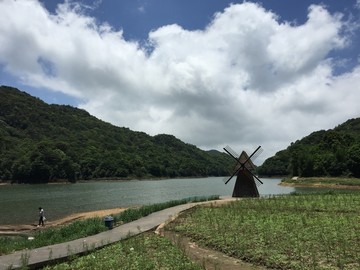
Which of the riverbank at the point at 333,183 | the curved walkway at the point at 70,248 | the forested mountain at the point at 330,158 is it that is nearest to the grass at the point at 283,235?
the curved walkway at the point at 70,248

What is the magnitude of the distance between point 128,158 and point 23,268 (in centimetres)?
16702

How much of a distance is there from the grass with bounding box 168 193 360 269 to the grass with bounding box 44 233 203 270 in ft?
6.52

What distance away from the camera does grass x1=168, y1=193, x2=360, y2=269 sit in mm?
13055

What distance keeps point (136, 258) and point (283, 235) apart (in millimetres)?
6454

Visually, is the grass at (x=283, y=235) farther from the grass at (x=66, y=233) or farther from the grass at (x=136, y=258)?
the grass at (x=66, y=233)

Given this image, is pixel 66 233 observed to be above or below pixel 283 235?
below

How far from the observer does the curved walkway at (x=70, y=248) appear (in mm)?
13998

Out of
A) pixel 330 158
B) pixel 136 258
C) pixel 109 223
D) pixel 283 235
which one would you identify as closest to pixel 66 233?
pixel 109 223

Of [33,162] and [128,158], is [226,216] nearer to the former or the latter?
[33,162]

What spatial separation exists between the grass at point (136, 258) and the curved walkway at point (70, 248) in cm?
53

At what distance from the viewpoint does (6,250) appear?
17.0 metres

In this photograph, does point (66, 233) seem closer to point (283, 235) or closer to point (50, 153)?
point (283, 235)

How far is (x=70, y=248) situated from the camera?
1639cm

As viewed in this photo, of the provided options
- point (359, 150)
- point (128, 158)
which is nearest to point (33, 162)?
point (128, 158)
